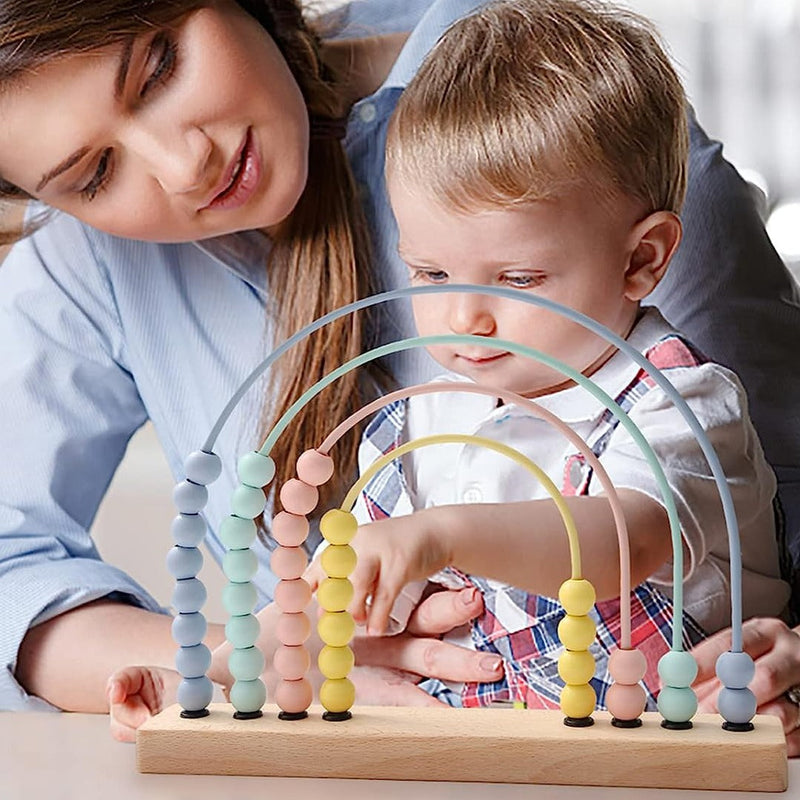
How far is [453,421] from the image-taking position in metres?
0.87

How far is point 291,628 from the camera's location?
688mm

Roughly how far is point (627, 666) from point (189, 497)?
9.3 inches

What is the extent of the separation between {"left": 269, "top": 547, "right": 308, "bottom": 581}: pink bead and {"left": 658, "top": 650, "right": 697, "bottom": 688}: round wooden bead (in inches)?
7.5

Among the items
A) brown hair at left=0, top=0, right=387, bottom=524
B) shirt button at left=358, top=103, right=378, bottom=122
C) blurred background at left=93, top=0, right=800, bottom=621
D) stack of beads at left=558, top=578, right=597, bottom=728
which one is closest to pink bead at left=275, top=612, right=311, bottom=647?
stack of beads at left=558, top=578, right=597, bottom=728

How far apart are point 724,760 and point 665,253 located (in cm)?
33

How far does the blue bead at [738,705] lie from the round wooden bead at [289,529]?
0.23m

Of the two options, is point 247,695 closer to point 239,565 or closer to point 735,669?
point 239,565

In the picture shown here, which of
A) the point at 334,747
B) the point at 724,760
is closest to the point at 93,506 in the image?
the point at 334,747

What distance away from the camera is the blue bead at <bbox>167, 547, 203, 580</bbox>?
2.25ft

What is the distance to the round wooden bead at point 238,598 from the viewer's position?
2.26 feet

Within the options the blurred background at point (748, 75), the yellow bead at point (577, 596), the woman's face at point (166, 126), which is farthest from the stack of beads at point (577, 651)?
the blurred background at point (748, 75)

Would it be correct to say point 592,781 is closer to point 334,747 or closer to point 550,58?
point 334,747

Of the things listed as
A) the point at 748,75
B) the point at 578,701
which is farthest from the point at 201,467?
the point at 748,75

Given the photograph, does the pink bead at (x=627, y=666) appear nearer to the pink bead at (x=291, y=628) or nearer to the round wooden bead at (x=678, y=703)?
the round wooden bead at (x=678, y=703)
